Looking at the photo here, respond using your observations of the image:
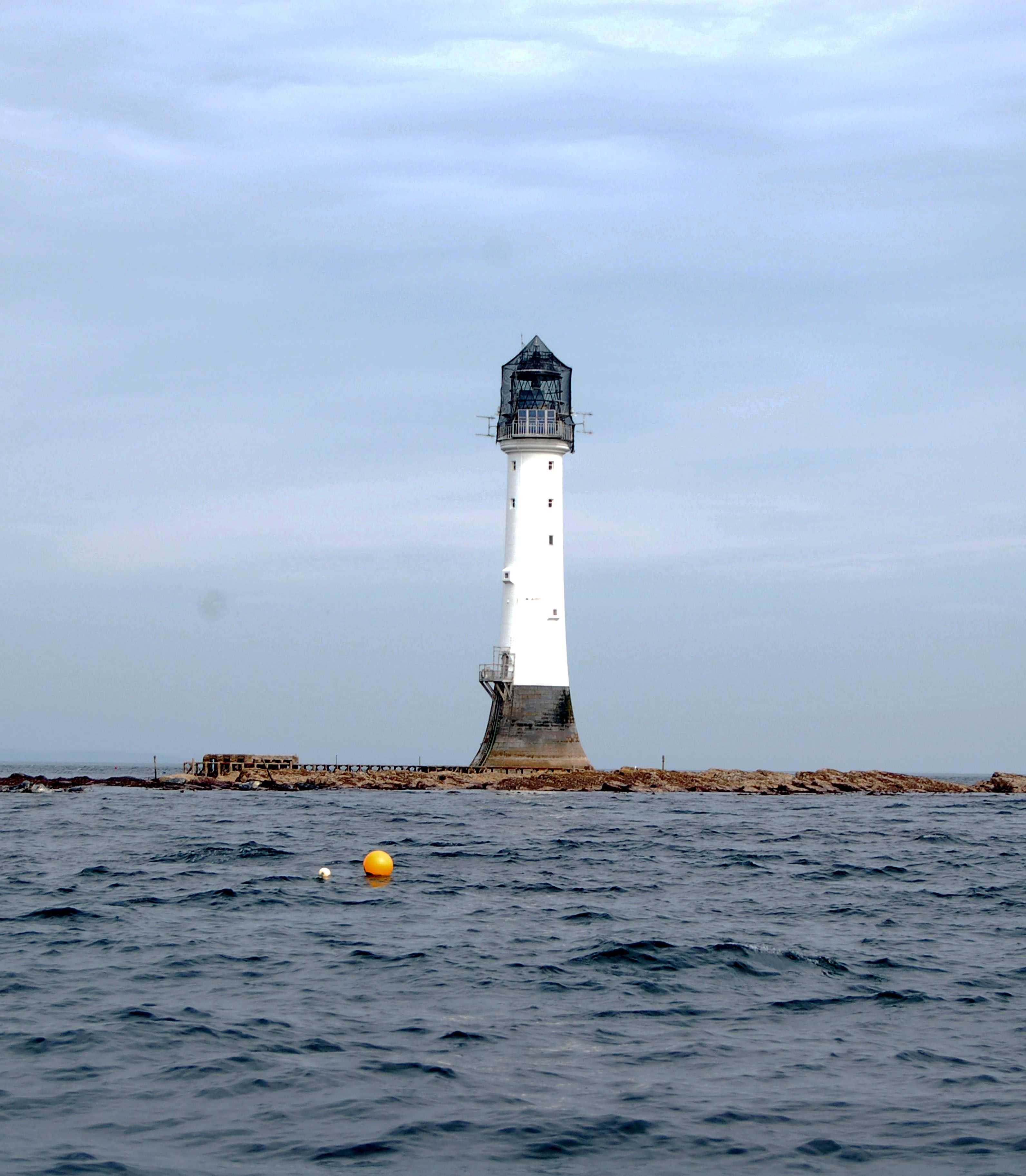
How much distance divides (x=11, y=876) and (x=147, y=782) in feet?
139

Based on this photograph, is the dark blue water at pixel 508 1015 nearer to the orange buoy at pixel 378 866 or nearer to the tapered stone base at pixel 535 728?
the orange buoy at pixel 378 866

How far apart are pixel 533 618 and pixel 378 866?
114ft

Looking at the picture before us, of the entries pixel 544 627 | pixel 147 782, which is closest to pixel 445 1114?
pixel 544 627

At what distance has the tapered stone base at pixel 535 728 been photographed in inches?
2416

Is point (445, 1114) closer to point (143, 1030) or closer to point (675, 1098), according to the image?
point (675, 1098)

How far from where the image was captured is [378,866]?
2697cm

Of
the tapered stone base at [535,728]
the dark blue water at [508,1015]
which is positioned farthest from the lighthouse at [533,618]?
the dark blue water at [508,1015]

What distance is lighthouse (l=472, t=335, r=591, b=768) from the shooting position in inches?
2414

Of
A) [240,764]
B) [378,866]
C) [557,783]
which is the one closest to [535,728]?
[557,783]

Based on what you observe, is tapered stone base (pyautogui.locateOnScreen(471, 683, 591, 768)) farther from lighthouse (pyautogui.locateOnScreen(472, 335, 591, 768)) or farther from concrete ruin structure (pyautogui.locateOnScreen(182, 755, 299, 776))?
concrete ruin structure (pyautogui.locateOnScreen(182, 755, 299, 776))

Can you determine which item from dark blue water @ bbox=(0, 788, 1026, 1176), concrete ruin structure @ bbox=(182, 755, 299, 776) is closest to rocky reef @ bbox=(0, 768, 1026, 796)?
concrete ruin structure @ bbox=(182, 755, 299, 776)

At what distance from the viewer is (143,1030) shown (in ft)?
47.3

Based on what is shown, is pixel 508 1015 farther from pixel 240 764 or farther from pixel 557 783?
pixel 240 764

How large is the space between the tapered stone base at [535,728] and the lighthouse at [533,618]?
3 cm
